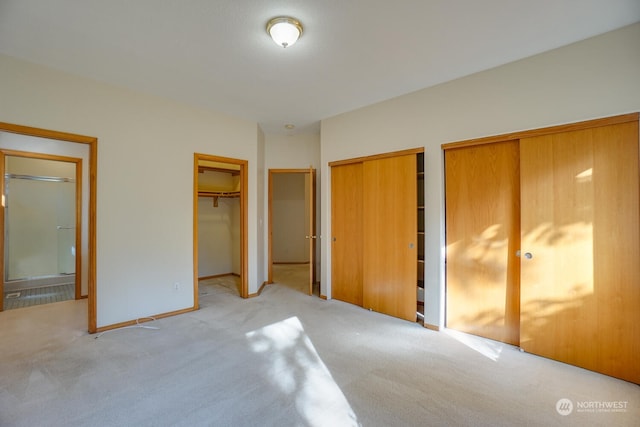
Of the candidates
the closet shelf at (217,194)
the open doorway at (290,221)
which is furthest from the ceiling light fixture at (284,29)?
the open doorway at (290,221)

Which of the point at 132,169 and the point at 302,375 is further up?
the point at 132,169

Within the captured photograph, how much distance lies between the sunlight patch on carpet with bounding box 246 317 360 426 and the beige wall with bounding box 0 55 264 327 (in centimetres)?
150

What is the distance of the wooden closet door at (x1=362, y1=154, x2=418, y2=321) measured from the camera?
3273mm

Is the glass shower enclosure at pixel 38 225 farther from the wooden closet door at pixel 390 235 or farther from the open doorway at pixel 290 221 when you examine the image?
the wooden closet door at pixel 390 235

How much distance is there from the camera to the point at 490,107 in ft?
8.98

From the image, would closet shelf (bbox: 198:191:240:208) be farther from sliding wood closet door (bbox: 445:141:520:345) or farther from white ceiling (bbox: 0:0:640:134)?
sliding wood closet door (bbox: 445:141:520:345)

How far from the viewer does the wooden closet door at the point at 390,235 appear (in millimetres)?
3273

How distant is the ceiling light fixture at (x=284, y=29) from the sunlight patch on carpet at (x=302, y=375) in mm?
2626

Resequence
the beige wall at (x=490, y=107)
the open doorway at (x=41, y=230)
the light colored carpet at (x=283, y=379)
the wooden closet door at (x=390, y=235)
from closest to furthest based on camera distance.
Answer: the light colored carpet at (x=283, y=379) → the beige wall at (x=490, y=107) → the wooden closet door at (x=390, y=235) → the open doorway at (x=41, y=230)

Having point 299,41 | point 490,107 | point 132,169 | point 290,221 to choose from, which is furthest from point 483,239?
point 290,221

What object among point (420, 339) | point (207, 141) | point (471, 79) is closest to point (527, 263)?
point (420, 339)

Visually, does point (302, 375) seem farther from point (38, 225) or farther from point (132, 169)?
point (38, 225)

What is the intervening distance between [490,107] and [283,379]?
10.4 ft

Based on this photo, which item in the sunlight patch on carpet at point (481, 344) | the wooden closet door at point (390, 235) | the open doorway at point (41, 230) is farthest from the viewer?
the open doorway at point (41, 230)
